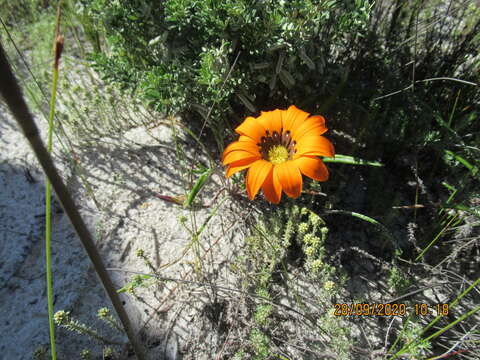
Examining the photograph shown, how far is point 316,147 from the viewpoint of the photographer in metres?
1.36

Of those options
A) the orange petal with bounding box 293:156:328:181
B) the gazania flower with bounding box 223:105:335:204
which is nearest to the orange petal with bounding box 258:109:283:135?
the gazania flower with bounding box 223:105:335:204

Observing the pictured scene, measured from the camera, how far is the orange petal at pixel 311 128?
1.45m

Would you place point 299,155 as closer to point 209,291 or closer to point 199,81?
point 199,81

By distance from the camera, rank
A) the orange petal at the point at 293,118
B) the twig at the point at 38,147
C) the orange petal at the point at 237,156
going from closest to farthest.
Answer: the twig at the point at 38,147
the orange petal at the point at 237,156
the orange petal at the point at 293,118

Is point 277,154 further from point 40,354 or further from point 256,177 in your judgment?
point 40,354

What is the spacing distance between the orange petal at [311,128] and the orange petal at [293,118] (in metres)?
0.03

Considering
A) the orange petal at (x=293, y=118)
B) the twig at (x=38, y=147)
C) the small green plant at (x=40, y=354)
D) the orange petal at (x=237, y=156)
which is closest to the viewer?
the twig at (x=38, y=147)

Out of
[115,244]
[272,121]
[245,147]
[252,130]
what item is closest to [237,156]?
[245,147]

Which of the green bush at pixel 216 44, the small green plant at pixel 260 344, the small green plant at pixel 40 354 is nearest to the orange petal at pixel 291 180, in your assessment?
the green bush at pixel 216 44

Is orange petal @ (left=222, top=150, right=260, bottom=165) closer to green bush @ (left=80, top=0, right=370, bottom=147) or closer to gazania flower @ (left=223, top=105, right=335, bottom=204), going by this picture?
gazania flower @ (left=223, top=105, right=335, bottom=204)

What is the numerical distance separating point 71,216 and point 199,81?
3.48 ft

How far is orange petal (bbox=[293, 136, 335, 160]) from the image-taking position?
4.42ft
